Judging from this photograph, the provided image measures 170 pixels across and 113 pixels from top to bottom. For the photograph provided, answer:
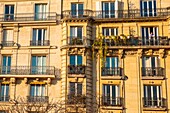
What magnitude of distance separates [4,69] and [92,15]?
29.4 ft

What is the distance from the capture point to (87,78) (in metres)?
30.3

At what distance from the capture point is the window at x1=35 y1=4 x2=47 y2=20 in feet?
108

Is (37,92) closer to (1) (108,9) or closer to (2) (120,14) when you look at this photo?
(1) (108,9)

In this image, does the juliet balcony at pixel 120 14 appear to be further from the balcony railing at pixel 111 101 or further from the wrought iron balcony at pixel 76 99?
the wrought iron balcony at pixel 76 99

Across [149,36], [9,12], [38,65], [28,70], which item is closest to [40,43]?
[38,65]

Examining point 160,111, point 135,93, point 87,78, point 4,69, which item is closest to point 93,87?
point 87,78

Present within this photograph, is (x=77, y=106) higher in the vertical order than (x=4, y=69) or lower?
lower

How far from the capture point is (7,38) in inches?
1282

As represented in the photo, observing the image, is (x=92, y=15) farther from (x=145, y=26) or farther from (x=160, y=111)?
(x=160, y=111)

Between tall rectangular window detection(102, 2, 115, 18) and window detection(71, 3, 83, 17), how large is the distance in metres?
2.03

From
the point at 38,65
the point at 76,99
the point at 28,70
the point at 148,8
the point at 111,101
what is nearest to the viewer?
the point at 76,99

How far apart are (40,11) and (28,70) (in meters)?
5.62

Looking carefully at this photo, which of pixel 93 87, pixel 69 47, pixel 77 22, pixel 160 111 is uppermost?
pixel 77 22

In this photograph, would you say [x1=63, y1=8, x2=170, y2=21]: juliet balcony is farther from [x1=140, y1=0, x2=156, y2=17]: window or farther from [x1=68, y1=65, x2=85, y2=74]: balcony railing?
[x1=68, y1=65, x2=85, y2=74]: balcony railing
